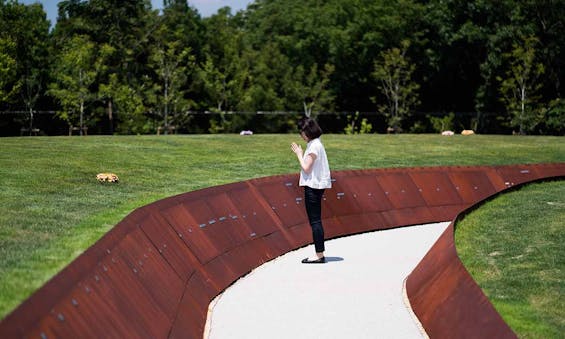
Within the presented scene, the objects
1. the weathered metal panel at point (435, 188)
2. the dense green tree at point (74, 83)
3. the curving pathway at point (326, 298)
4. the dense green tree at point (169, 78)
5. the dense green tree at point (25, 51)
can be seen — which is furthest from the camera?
the dense green tree at point (169, 78)

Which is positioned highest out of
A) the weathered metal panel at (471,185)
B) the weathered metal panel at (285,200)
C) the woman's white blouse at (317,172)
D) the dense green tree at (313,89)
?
the woman's white blouse at (317,172)

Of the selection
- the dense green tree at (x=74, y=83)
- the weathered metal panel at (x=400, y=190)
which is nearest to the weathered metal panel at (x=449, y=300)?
the weathered metal panel at (x=400, y=190)

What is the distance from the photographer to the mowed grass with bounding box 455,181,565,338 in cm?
895

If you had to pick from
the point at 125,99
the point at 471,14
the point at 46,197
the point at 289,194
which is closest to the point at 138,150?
the point at 289,194

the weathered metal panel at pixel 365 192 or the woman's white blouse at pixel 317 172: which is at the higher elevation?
the woman's white blouse at pixel 317 172

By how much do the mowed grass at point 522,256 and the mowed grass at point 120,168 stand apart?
4.19 m

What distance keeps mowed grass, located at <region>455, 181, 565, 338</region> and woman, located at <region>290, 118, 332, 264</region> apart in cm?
203

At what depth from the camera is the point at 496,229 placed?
1527cm

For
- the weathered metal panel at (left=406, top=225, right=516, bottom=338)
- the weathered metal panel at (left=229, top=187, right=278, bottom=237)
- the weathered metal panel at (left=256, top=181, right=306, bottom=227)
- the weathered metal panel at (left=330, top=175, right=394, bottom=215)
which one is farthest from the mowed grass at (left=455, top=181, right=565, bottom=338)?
the weathered metal panel at (left=229, top=187, right=278, bottom=237)

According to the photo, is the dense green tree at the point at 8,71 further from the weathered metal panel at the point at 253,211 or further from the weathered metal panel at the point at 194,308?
the weathered metal panel at the point at 194,308

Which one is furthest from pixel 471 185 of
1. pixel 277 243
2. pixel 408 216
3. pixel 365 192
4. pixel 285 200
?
pixel 277 243

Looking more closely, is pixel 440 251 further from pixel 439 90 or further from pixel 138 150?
pixel 439 90

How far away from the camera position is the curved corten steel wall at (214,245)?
7.23 metres

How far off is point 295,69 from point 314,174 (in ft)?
175
